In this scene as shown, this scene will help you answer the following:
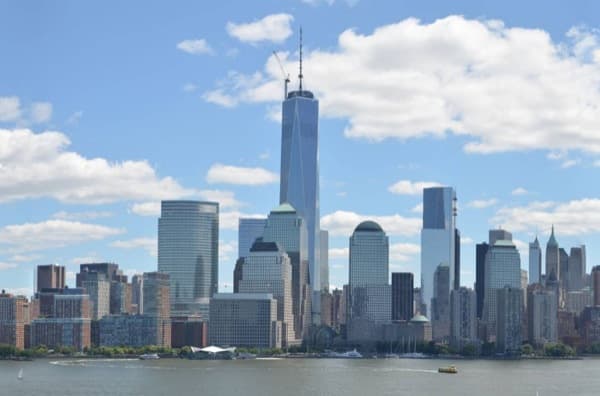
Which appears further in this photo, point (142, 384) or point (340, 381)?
point (340, 381)

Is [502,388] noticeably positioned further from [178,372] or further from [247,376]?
[178,372]

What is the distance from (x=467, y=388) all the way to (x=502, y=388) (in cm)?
479

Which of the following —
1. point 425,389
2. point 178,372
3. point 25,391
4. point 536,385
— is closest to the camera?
point 25,391

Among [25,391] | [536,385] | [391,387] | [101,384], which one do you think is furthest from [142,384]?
[536,385]

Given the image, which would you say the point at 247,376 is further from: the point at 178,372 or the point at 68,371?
the point at 68,371

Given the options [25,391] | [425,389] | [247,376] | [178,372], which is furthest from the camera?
[178,372]

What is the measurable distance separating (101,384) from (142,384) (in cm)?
579

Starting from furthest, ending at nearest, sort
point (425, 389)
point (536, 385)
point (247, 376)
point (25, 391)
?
point (247, 376)
point (536, 385)
point (425, 389)
point (25, 391)

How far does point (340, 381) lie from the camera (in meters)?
171

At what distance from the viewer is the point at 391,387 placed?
158250 millimetres

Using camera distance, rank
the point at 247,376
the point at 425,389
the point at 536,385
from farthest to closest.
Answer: the point at 247,376
the point at 536,385
the point at 425,389

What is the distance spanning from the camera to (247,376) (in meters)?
184

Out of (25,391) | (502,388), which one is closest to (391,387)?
(502,388)

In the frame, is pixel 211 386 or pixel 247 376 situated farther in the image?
pixel 247 376
